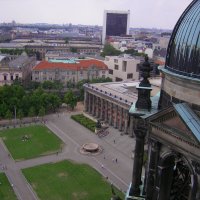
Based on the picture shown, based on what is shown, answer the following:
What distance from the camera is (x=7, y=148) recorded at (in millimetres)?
104562

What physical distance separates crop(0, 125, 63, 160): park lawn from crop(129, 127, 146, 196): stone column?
64934mm

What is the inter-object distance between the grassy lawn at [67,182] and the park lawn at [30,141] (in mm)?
10382

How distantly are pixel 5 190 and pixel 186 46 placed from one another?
6145 cm

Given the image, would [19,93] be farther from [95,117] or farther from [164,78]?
[164,78]

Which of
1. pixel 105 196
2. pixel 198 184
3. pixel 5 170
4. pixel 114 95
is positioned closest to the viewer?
pixel 198 184

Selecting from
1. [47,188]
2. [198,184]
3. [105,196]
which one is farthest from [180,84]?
[47,188]

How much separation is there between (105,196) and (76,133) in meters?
44.7

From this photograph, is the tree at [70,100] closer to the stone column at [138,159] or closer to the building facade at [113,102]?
the building facade at [113,102]

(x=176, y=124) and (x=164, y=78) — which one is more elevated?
(x=164, y=78)

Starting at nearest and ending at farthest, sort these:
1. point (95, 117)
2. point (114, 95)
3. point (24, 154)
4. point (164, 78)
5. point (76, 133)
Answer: point (164, 78), point (24, 154), point (76, 133), point (114, 95), point (95, 117)

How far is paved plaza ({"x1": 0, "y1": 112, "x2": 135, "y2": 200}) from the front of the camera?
84000 mm

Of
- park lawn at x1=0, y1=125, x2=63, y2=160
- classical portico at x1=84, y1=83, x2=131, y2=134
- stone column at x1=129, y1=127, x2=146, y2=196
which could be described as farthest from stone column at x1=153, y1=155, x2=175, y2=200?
classical portico at x1=84, y1=83, x2=131, y2=134

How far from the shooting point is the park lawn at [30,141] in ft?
333

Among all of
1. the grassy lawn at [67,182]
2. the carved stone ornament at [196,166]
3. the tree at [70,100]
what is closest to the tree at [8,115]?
the tree at [70,100]
